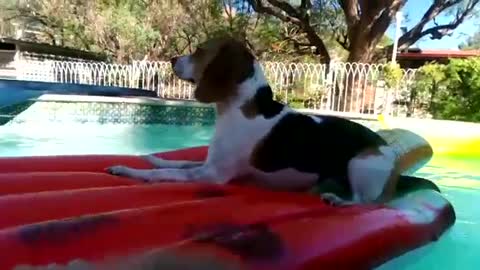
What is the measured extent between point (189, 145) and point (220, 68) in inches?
239

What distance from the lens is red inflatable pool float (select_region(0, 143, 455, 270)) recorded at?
1673 millimetres

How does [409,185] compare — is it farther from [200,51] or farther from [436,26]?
[436,26]

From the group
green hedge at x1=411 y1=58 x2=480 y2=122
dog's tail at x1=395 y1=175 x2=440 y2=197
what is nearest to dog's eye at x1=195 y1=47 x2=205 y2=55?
dog's tail at x1=395 y1=175 x2=440 y2=197

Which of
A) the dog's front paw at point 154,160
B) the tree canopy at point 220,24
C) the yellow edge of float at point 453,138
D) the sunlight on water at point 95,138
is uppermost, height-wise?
the tree canopy at point 220,24

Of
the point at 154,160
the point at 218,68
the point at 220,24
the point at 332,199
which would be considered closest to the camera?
the point at 218,68

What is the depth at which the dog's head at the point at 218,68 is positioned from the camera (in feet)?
7.97

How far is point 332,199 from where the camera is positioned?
2.60 meters

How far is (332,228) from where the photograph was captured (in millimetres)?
2168

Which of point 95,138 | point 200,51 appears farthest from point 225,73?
point 95,138

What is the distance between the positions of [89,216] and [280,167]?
3.34ft

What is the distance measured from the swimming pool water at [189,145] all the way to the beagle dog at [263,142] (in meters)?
0.44

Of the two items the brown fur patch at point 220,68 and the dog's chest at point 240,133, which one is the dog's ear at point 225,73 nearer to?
the brown fur patch at point 220,68

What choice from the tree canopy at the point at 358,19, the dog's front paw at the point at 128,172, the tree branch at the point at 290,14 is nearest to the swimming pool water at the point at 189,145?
the dog's front paw at the point at 128,172

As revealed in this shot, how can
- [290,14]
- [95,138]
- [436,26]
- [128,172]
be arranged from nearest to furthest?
1. [128,172]
2. [95,138]
3. [290,14]
4. [436,26]
